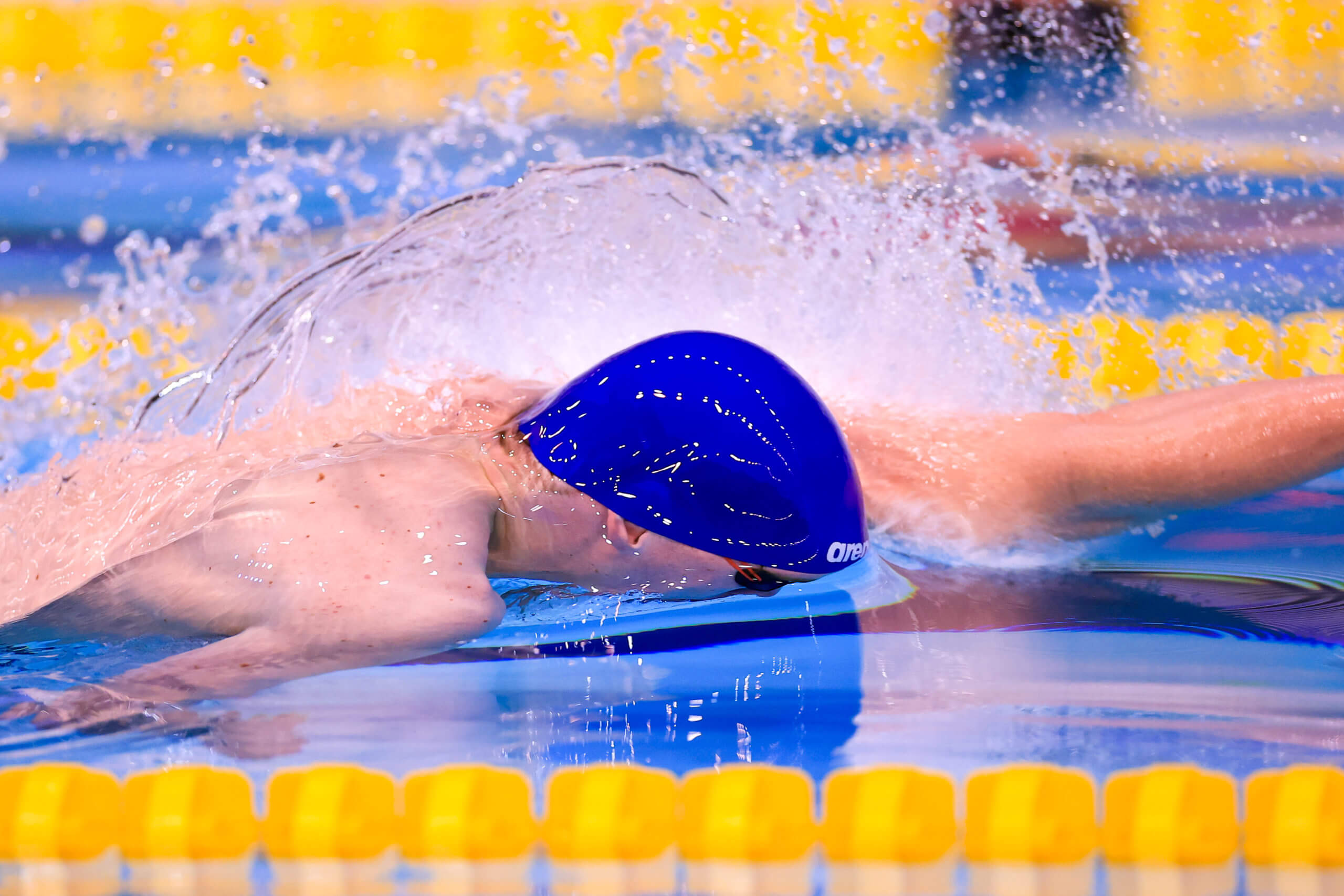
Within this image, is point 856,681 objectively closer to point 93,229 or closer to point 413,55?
point 413,55

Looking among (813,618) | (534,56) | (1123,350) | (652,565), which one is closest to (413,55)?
(534,56)

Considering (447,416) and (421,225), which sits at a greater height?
(421,225)

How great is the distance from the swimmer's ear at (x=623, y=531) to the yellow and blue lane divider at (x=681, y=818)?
13.6 inches

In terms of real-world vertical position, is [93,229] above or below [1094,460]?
above

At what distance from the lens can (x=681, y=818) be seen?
1.44m

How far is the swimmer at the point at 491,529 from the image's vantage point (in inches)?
60.7

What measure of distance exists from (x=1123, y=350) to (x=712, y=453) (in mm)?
2319

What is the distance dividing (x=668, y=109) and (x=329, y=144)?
1311mm

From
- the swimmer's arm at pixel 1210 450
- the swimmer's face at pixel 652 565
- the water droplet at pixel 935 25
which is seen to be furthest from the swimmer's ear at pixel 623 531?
the water droplet at pixel 935 25

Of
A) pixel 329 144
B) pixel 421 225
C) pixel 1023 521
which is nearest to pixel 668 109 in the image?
pixel 329 144

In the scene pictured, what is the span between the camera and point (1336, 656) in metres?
1.81

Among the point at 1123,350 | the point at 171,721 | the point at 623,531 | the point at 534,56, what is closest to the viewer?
the point at 171,721

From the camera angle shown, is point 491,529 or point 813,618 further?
point 813,618

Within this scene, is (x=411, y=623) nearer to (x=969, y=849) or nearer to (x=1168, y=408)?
(x=969, y=849)
